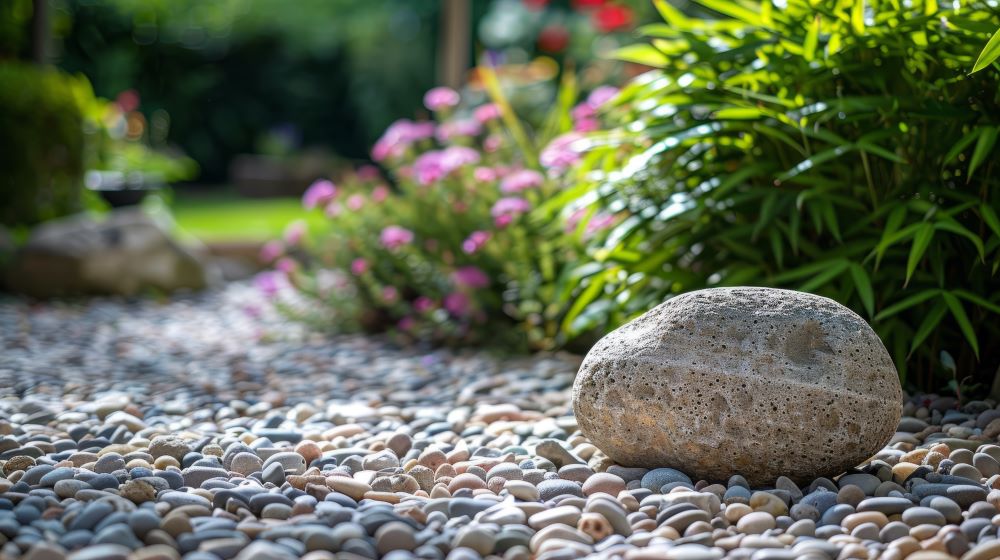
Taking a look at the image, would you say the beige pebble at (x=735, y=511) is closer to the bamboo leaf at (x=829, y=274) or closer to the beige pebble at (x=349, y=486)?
the beige pebble at (x=349, y=486)

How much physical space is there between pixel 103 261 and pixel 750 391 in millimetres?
4146

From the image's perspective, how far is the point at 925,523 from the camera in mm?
1706

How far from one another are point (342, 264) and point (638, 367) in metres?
2.49

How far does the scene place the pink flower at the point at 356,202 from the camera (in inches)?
164

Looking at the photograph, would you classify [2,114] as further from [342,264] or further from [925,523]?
[925,523]

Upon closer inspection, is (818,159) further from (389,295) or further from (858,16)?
(389,295)

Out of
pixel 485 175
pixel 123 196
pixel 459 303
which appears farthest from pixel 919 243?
pixel 123 196

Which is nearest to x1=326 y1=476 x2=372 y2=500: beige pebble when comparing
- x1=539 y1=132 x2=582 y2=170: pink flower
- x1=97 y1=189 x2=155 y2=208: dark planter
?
x1=539 y1=132 x2=582 y2=170: pink flower

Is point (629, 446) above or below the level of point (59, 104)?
below

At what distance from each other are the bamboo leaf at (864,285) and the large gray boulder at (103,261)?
13.0 feet

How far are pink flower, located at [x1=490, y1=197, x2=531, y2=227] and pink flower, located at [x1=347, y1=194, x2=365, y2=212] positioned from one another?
2.69 feet

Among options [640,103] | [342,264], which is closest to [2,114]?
[342,264]

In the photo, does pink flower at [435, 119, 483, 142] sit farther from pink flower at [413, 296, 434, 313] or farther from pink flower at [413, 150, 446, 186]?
pink flower at [413, 296, 434, 313]

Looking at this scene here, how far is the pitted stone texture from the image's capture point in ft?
6.09
